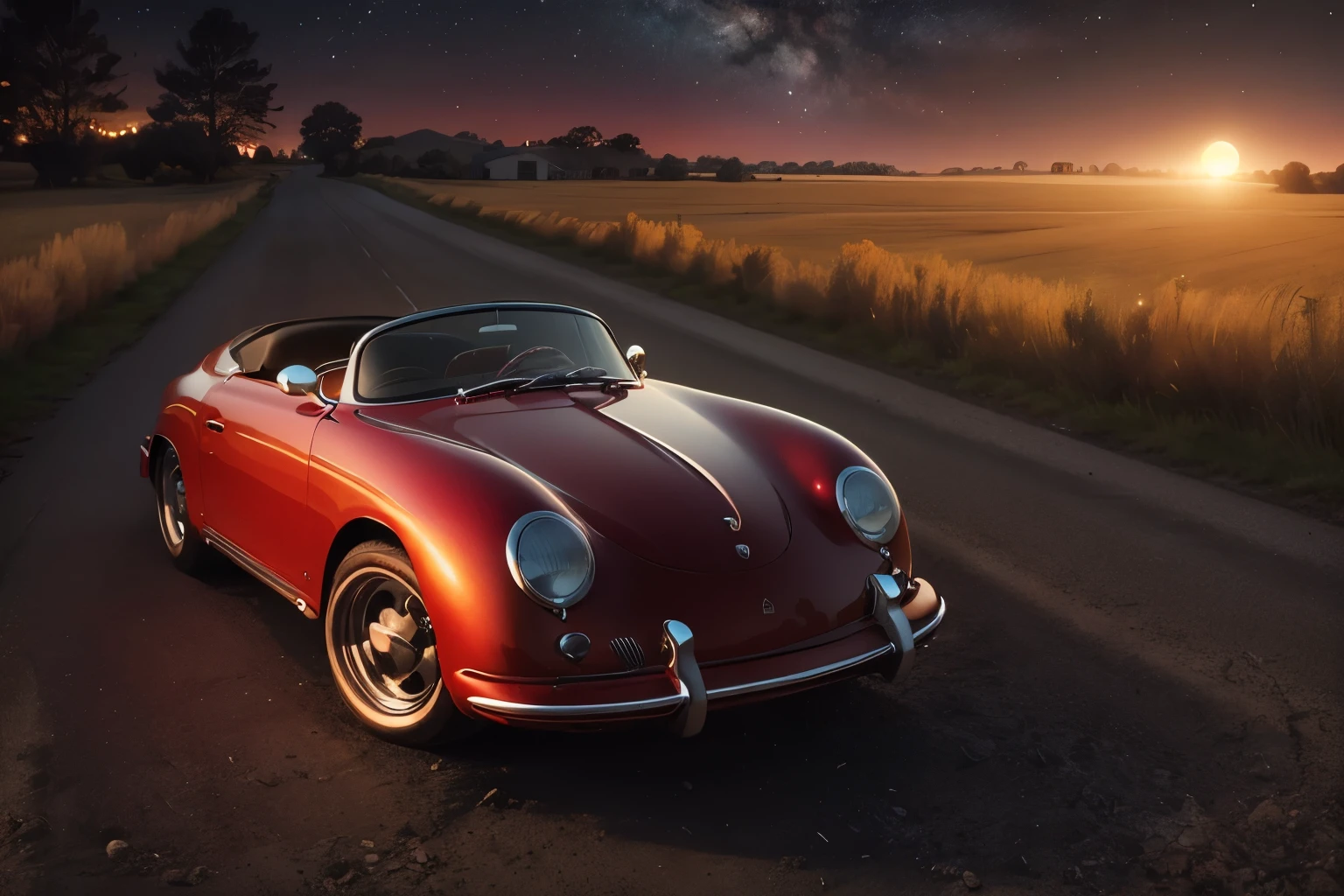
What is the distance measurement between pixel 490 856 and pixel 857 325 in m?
13.5

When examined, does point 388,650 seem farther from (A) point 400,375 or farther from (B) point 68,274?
(B) point 68,274

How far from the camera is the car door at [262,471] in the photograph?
4.64 m

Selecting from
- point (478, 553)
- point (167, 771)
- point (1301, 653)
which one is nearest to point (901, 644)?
point (478, 553)

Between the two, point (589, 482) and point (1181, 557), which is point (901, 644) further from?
point (1181, 557)

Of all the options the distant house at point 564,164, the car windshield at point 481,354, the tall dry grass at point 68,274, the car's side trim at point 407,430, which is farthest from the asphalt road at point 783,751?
the distant house at point 564,164

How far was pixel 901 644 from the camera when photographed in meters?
3.97

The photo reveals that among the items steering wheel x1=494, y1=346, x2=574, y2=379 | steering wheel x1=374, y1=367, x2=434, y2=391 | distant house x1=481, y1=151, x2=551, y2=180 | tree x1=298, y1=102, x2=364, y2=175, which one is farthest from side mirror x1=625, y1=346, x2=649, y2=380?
tree x1=298, y1=102, x2=364, y2=175

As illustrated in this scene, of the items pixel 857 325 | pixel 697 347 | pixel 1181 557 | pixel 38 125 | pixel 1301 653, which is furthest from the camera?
pixel 38 125

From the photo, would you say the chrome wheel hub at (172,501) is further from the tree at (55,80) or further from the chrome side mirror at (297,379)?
the tree at (55,80)

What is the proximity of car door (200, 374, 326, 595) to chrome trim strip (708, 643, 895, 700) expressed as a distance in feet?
5.93

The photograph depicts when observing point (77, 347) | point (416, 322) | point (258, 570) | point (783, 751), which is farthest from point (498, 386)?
point (77, 347)

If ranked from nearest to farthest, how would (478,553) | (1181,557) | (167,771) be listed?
(478,553) < (167,771) < (1181,557)

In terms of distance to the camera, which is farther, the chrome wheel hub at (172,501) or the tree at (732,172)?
the tree at (732,172)

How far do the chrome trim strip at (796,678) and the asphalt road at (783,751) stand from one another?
0.36 metres
